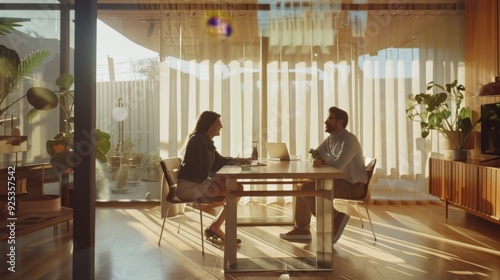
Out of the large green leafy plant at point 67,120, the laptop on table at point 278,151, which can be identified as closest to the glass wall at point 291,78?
the large green leafy plant at point 67,120

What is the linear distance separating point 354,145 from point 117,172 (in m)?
3.45

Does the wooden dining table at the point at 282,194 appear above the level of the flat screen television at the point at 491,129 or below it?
below

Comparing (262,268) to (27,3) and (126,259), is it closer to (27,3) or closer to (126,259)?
(126,259)

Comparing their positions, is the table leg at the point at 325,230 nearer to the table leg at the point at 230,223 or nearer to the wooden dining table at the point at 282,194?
the wooden dining table at the point at 282,194

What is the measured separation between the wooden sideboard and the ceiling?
6.98 ft

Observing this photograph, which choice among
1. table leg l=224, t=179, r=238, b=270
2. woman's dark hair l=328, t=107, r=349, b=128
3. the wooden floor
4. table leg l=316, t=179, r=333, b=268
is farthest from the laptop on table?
table leg l=224, t=179, r=238, b=270

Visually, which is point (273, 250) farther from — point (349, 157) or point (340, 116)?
point (340, 116)

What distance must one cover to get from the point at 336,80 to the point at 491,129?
6.69ft

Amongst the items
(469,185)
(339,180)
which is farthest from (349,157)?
(469,185)

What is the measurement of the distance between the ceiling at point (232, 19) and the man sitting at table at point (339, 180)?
2040mm

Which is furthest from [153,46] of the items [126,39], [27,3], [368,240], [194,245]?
[368,240]

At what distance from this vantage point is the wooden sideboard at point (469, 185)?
4203mm

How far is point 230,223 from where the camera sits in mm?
3227

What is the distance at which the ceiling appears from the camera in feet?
19.6
